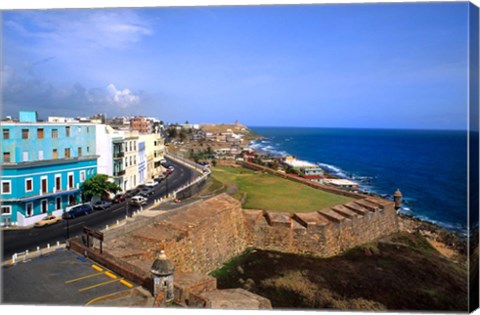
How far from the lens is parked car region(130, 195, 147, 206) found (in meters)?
15.3

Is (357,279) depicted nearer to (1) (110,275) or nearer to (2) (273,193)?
(2) (273,193)

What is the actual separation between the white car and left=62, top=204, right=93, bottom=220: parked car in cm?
173

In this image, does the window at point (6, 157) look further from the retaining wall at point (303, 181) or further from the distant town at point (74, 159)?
the retaining wall at point (303, 181)

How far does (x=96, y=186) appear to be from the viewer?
14422 mm

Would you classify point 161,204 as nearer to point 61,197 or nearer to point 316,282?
point 61,197

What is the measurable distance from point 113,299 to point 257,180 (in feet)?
45.4

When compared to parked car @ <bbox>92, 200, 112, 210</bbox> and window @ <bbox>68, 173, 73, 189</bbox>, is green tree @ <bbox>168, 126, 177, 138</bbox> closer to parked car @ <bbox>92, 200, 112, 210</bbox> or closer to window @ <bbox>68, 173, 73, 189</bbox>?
parked car @ <bbox>92, 200, 112, 210</bbox>

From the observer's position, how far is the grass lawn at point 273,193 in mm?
17266

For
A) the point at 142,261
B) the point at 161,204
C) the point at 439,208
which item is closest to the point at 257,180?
the point at 161,204

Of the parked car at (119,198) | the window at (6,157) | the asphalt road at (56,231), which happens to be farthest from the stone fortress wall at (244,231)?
the window at (6,157)

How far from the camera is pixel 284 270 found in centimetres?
1349

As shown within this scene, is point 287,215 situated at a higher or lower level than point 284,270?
higher

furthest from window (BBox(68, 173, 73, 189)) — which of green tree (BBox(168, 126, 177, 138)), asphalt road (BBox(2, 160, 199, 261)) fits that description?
green tree (BBox(168, 126, 177, 138))

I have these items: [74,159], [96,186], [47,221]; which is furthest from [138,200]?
[47,221]
